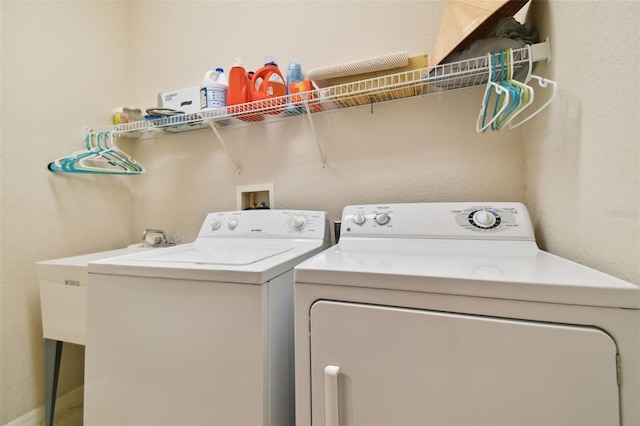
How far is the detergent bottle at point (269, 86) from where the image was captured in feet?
4.15

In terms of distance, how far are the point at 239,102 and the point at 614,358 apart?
1495 millimetres

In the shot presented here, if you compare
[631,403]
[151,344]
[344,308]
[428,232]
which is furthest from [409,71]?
[151,344]

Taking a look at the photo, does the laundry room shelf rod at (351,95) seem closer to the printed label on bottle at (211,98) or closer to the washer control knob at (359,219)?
the printed label on bottle at (211,98)

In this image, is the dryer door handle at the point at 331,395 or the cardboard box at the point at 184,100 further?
the cardboard box at the point at 184,100

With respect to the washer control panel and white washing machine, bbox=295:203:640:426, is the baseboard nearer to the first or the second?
the washer control panel

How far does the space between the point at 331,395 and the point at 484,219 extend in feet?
2.58

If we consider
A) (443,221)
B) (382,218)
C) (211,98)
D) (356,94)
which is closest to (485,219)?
(443,221)

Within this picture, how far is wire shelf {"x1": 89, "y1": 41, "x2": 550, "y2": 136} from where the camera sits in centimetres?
92

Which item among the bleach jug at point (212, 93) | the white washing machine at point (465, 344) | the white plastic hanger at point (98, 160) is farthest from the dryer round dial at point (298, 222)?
the white plastic hanger at point (98, 160)

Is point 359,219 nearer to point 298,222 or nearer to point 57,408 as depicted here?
point 298,222

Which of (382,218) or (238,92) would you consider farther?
(238,92)

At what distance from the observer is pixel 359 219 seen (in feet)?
3.57

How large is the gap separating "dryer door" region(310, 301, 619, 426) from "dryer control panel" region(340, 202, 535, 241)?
0.50 m

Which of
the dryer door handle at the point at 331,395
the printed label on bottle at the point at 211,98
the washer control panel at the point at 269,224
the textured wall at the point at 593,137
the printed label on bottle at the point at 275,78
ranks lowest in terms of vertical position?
the dryer door handle at the point at 331,395
